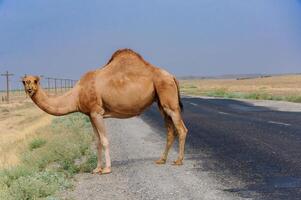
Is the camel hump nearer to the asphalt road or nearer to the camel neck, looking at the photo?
the camel neck

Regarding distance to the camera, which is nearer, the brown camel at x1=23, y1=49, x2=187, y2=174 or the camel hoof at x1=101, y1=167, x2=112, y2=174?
the camel hoof at x1=101, y1=167, x2=112, y2=174

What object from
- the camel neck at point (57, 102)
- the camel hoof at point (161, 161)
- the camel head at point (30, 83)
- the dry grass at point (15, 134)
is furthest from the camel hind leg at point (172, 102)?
the dry grass at point (15, 134)

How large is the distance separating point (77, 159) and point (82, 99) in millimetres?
2156

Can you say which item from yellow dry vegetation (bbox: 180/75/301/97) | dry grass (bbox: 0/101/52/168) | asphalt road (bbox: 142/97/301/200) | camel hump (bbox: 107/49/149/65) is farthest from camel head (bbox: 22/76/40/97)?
yellow dry vegetation (bbox: 180/75/301/97)

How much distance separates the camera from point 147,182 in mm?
9414

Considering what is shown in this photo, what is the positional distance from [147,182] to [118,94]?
7.78 ft

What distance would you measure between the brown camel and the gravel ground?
0.54 meters

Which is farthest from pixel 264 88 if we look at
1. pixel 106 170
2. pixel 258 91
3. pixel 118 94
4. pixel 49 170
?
pixel 49 170

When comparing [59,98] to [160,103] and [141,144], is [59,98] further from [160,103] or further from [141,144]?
[141,144]

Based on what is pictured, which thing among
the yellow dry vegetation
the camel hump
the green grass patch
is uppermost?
the camel hump

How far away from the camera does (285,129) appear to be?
60.8 ft

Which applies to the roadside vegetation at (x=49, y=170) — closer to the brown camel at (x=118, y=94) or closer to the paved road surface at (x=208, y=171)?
the paved road surface at (x=208, y=171)

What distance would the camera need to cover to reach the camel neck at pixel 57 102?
11000 millimetres

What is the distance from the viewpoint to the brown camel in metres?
11.1
